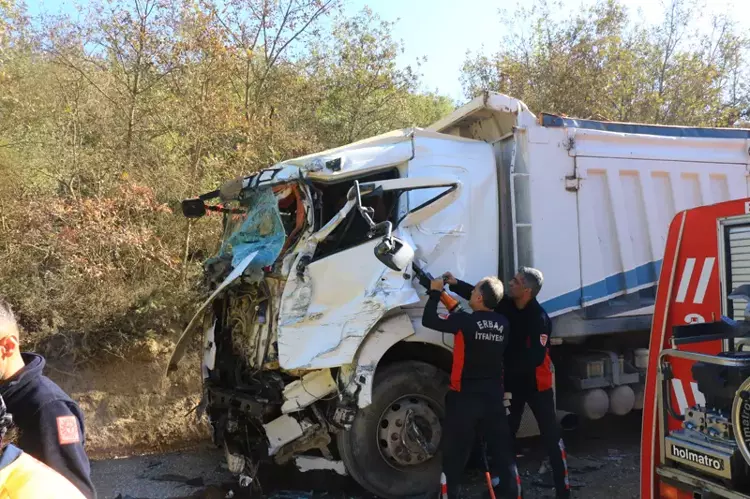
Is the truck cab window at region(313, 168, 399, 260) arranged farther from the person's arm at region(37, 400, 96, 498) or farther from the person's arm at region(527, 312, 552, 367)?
the person's arm at region(37, 400, 96, 498)

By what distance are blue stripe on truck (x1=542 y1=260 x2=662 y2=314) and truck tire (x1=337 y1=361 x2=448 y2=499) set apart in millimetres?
1149

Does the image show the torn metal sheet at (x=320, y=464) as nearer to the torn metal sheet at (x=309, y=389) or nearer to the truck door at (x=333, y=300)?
the torn metal sheet at (x=309, y=389)

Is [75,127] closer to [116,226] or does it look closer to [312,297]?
[116,226]

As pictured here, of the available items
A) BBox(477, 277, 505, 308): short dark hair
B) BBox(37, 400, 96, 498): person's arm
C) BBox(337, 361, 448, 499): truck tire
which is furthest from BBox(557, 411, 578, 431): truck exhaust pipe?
BBox(37, 400, 96, 498): person's arm

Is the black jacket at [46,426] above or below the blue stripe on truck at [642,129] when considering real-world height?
below

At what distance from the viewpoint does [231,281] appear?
389 centimetres

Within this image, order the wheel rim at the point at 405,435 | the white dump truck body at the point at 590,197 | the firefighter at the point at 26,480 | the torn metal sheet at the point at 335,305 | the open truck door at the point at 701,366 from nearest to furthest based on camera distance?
the firefighter at the point at 26,480, the open truck door at the point at 701,366, the torn metal sheet at the point at 335,305, the wheel rim at the point at 405,435, the white dump truck body at the point at 590,197

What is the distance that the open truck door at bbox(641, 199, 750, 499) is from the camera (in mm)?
2227

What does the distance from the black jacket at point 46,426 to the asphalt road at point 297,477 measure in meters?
2.73

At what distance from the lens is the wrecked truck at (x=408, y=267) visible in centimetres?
390

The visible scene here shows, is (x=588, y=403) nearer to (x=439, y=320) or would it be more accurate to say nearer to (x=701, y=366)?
(x=439, y=320)

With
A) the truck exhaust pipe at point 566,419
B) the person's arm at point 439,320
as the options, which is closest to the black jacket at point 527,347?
the person's arm at point 439,320

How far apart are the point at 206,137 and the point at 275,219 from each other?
426 cm

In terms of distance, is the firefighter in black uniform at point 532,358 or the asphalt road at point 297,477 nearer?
the firefighter in black uniform at point 532,358
